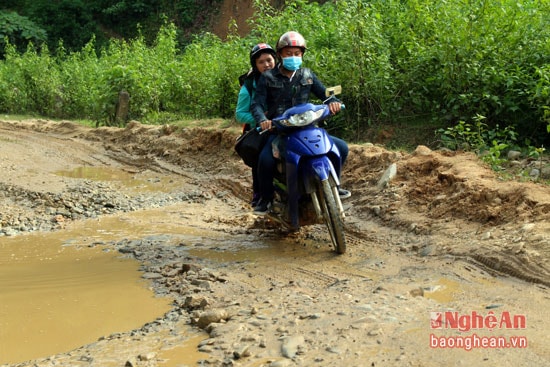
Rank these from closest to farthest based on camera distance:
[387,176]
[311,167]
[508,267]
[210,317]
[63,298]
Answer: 1. [210,317]
2. [508,267]
3. [63,298]
4. [311,167]
5. [387,176]

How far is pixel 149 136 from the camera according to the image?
12797mm

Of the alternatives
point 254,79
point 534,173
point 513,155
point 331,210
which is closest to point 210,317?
point 331,210

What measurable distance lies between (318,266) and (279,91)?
175 centimetres

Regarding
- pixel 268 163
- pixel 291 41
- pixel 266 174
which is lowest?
pixel 266 174

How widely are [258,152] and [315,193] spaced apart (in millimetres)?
909

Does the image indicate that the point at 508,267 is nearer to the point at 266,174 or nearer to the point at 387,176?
→ the point at 266,174

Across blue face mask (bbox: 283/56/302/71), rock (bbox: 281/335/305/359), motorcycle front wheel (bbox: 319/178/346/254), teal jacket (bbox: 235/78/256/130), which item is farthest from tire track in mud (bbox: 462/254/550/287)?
teal jacket (bbox: 235/78/256/130)

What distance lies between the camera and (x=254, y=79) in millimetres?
6004

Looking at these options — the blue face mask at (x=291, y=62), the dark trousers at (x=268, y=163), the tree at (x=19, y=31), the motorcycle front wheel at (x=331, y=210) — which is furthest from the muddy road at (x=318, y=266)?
the tree at (x=19, y=31)

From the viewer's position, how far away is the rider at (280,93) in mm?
5602

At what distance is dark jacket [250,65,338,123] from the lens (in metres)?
5.72

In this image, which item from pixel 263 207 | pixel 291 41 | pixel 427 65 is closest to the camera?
pixel 291 41

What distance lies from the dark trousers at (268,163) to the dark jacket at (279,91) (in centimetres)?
29

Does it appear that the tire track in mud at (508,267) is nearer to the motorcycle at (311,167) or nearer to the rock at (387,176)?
the motorcycle at (311,167)
